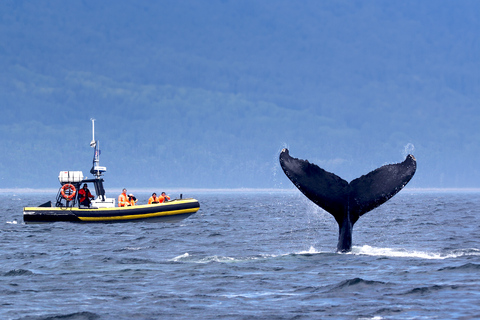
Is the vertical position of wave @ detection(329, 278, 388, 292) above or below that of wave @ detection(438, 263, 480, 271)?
below

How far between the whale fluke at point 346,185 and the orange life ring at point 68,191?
69.4ft

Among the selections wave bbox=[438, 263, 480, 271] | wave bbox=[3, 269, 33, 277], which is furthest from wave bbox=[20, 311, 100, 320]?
wave bbox=[438, 263, 480, 271]

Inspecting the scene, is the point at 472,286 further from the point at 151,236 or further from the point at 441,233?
the point at 151,236

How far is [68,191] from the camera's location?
105 ft

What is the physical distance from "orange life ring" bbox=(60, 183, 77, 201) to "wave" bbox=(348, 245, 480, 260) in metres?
18.3

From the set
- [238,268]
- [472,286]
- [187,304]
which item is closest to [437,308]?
[472,286]

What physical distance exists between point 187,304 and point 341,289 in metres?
2.67

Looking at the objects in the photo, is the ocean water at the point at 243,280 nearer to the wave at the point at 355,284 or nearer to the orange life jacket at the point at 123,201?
the wave at the point at 355,284

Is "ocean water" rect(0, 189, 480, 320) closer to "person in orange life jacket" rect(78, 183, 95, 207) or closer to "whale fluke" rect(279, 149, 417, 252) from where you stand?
"whale fluke" rect(279, 149, 417, 252)

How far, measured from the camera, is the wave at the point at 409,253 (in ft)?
51.3

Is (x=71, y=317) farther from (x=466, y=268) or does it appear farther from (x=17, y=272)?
(x=466, y=268)

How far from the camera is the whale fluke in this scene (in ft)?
41.4

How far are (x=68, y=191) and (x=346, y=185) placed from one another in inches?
851

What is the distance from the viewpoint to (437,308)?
9.70 metres
